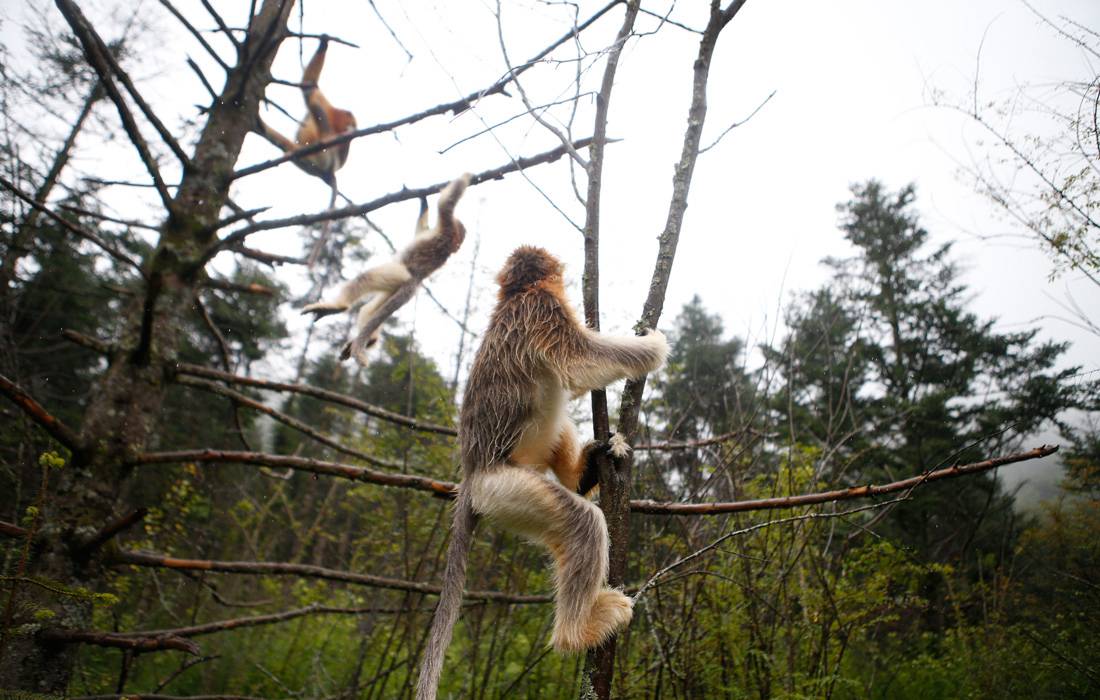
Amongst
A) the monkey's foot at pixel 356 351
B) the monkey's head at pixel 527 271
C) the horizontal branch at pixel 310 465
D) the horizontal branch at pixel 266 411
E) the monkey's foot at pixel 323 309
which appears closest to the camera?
the horizontal branch at pixel 310 465

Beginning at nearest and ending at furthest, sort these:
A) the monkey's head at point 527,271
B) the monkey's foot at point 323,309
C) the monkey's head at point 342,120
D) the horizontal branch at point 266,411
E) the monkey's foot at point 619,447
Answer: the monkey's foot at point 619,447 → the horizontal branch at point 266,411 → the monkey's head at point 527,271 → the monkey's foot at point 323,309 → the monkey's head at point 342,120

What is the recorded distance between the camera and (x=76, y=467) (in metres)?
2.90

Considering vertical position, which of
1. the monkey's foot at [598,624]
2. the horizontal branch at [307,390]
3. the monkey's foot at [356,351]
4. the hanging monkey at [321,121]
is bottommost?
the monkey's foot at [598,624]

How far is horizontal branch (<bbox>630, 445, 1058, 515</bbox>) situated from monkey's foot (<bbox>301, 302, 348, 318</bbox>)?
355cm

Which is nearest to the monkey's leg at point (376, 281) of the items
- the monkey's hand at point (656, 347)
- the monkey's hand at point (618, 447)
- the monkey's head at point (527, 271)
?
the monkey's head at point (527, 271)

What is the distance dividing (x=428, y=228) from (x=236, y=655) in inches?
210

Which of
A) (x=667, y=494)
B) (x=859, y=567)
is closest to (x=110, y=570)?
(x=667, y=494)

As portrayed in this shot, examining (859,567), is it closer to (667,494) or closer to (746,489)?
(746,489)

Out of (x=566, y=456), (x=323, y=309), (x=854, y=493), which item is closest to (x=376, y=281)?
(x=323, y=309)

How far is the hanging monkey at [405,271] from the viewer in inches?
218

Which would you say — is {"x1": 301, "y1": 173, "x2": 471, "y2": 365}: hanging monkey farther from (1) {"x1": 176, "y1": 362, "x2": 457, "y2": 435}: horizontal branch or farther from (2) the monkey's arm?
(2) the monkey's arm

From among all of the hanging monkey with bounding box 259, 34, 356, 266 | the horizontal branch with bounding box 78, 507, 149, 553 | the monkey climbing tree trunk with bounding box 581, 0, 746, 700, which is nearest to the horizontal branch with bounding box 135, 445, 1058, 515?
the monkey climbing tree trunk with bounding box 581, 0, 746, 700

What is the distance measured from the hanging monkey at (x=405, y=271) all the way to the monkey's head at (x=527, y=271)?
1.90 metres

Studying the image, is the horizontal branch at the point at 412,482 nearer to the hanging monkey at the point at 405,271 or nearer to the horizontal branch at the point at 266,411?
the horizontal branch at the point at 266,411
